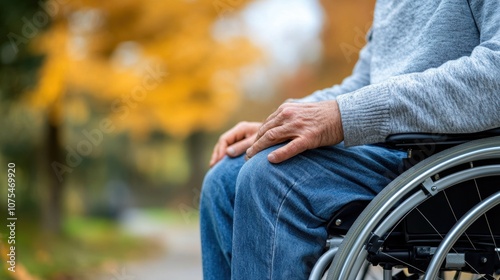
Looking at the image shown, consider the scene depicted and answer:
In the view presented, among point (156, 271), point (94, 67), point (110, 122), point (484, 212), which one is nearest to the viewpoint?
point (484, 212)

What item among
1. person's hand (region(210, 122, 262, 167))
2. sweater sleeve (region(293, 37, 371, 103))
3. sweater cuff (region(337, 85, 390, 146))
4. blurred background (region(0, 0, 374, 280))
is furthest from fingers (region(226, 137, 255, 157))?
blurred background (region(0, 0, 374, 280))

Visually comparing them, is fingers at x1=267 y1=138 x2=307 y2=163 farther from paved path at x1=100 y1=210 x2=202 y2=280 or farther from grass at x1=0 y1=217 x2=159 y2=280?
paved path at x1=100 y1=210 x2=202 y2=280

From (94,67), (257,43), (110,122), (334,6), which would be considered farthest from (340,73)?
(110,122)

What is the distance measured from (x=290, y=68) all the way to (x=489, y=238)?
810 centimetres

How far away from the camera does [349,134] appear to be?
4.44ft

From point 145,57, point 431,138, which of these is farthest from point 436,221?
point 145,57

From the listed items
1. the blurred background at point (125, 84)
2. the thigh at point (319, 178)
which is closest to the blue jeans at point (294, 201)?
the thigh at point (319, 178)

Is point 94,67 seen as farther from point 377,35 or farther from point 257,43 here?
point 377,35

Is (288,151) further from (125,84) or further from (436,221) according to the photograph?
(125,84)

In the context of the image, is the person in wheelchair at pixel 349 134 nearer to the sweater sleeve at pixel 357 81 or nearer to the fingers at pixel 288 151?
the fingers at pixel 288 151

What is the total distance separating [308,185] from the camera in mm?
1377

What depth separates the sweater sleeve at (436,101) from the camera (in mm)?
1309

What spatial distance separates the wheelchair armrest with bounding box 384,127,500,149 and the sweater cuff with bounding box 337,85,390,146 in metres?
0.03

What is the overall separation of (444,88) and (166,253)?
7080 millimetres
